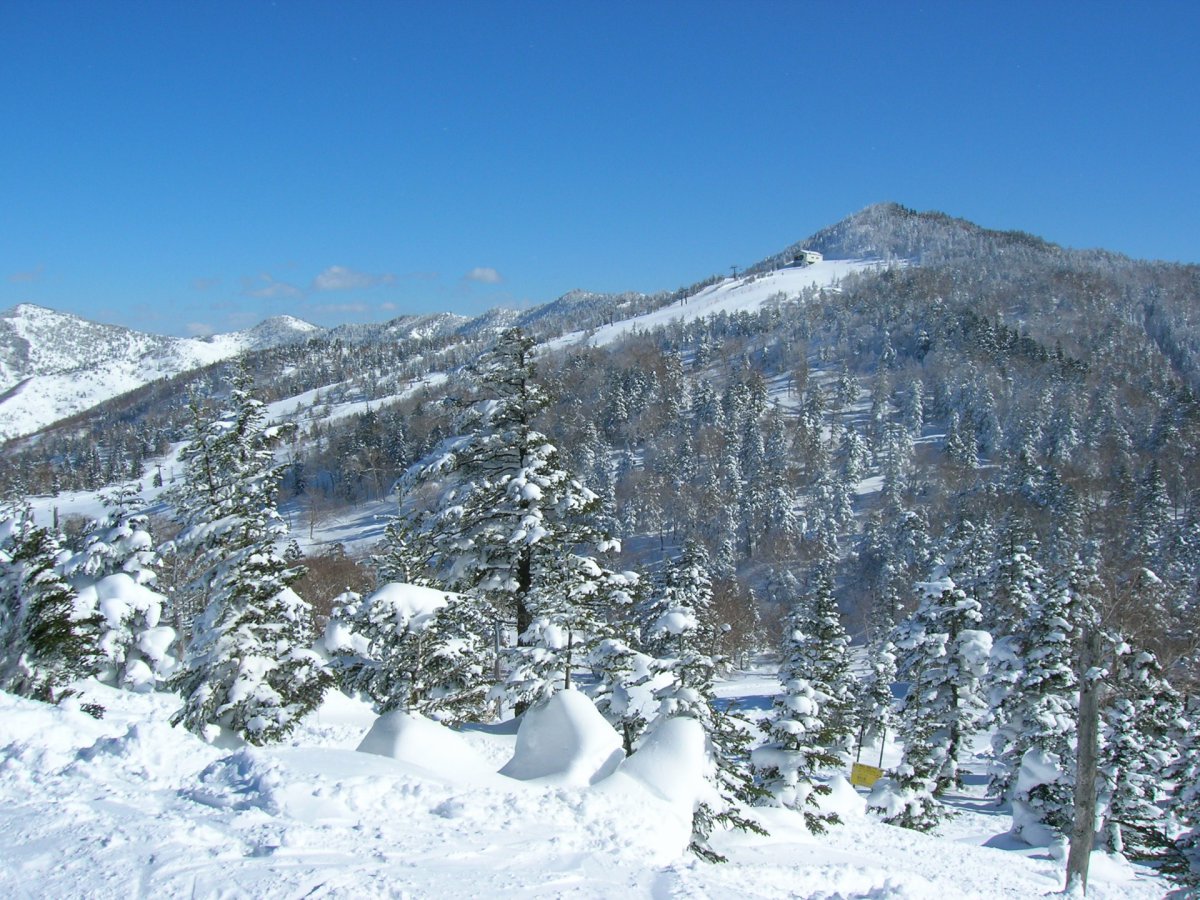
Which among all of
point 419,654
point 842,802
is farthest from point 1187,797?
point 419,654

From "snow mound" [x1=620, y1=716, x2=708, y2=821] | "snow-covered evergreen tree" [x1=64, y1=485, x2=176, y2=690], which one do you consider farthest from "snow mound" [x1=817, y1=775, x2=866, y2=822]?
"snow-covered evergreen tree" [x1=64, y1=485, x2=176, y2=690]

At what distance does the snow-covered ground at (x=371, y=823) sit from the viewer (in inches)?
268

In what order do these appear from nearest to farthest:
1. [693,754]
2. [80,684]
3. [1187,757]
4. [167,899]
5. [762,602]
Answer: [167,899], [693,754], [80,684], [1187,757], [762,602]

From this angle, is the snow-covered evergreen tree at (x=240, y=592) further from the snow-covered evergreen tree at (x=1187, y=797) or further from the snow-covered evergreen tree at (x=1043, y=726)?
the snow-covered evergreen tree at (x=1043, y=726)

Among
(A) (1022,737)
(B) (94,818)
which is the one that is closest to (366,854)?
(B) (94,818)

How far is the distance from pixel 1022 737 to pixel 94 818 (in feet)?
91.3

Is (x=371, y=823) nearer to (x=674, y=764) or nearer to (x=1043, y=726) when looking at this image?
(x=674, y=764)

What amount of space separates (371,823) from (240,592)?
9.52 m

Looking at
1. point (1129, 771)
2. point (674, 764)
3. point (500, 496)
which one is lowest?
point (1129, 771)

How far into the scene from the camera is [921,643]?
28734 millimetres

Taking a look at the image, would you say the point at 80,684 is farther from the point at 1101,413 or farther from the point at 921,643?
the point at 1101,413

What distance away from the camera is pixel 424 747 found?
10344 millimetres

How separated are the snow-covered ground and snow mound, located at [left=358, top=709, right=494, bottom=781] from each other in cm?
3

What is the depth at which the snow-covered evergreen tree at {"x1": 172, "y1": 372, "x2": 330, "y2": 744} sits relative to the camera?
50.0 feet
